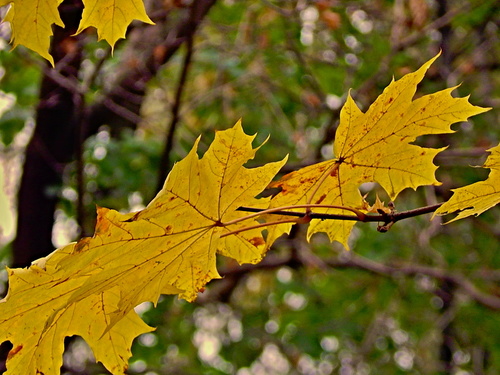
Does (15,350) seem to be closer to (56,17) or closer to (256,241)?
(256,241)

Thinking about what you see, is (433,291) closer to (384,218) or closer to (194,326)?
(194,326)

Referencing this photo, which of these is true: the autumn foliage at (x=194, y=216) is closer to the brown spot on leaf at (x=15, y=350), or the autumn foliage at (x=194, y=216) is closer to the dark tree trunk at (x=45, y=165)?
the brown spot on leaf at (x=15, y=350)

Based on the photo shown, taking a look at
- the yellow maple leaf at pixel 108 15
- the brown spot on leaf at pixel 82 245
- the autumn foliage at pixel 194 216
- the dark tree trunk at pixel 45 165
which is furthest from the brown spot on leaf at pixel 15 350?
the dark tree trunk at pixel 45 165

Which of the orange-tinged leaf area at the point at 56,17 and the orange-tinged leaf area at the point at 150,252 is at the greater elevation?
the orange-tinged leaf area at the point at 56,17

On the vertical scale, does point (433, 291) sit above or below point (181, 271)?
below

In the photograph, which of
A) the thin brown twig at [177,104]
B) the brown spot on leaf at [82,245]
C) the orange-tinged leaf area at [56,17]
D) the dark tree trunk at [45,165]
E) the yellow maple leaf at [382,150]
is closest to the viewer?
the brown spot on leaf at [82,245]

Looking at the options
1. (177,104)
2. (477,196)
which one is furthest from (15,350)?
(177,104)

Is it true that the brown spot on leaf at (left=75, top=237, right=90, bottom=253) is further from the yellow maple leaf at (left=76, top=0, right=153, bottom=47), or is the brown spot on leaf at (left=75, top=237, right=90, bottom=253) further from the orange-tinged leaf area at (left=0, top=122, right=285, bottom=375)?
the yellow maple leaf at (left=76, top=0, right=153, bottom=47)

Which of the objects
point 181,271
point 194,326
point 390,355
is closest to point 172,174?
point 181,271
